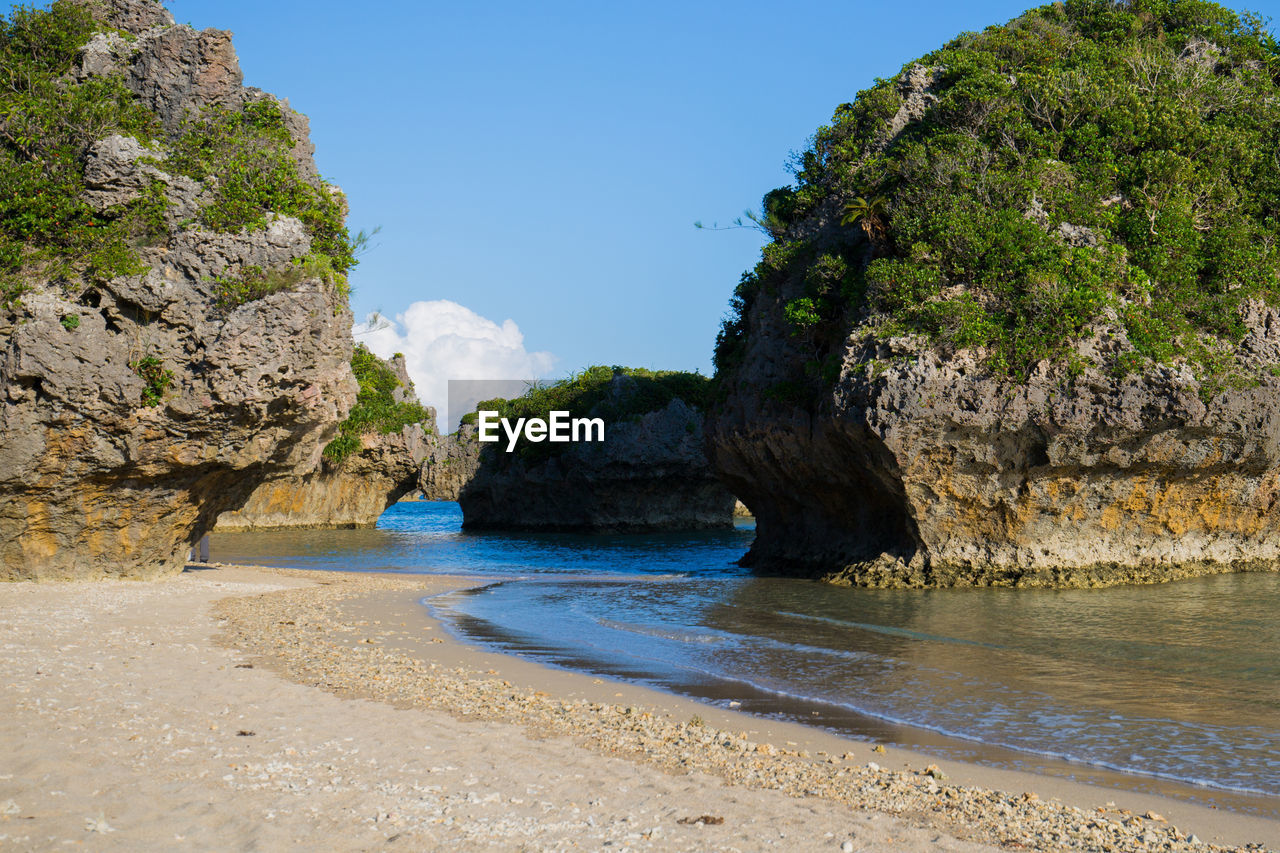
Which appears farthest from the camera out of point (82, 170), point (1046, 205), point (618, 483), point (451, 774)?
point (618, 483)

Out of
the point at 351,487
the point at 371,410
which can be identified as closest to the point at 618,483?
the point at 371,410

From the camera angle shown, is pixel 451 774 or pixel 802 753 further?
pixel 802 753

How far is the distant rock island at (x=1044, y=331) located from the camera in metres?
19.9

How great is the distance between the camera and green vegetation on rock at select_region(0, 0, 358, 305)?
1588cm

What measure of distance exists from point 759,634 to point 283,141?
13.7m

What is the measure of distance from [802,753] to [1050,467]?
587 inches

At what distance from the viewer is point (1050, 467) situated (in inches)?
792

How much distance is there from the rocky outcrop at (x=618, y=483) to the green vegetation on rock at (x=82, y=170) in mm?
34505

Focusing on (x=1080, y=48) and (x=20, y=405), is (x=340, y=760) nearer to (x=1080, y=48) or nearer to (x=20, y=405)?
(x=20, y=405)

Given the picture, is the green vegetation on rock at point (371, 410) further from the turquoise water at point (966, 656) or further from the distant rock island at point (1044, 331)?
the distant rock island at point (1044, 331)

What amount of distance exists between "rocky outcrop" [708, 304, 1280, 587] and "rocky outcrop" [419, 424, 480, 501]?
139 feet

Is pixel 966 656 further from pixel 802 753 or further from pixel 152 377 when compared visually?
pixel 152 377

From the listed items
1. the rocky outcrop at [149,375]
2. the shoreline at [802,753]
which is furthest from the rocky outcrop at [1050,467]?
the rocky outcrop at [149,375]

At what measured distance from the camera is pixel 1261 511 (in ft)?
74.0
